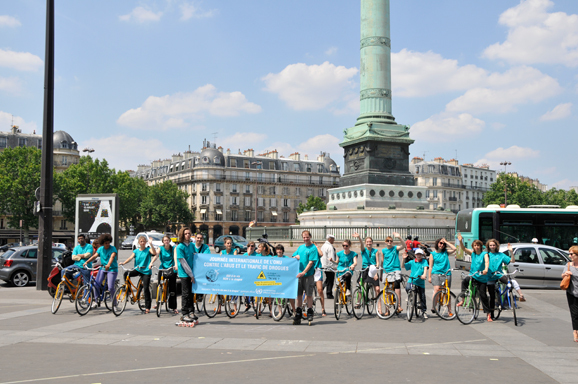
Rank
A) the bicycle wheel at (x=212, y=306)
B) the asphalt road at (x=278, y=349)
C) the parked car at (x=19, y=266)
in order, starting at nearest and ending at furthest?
the asphalt road at (x=278, y=349) < the bicycle wheel at (x=212, y=306) < the parked car at (x=19, y=266)

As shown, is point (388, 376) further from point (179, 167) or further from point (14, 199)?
point (179, 167)

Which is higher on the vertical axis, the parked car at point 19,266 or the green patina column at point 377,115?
the green patina column at point 377,115

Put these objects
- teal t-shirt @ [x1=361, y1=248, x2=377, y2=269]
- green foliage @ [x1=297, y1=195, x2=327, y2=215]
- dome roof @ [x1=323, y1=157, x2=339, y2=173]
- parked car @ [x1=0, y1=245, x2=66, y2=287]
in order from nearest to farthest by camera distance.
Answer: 1. teal t-shirt @ [x1=361, y1=248, x2=377, y2=269]
2. parked car @ [x1=0, y1=245, x2=66, y2=287]
3. green foliage @ [x1=297, y1=195, x2=327, y2=215]
4. dome roof @ [x1=323, y1=157, x2=339, y2=173]

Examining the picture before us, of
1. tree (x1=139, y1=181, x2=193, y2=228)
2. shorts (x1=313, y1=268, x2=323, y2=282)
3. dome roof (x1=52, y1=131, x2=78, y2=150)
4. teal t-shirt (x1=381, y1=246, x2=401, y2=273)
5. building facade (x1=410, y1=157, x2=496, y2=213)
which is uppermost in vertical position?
dome roof (x1=52, y1=131, x2=78, y2=150)

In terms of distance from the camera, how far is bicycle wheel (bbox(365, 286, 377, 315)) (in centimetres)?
1268

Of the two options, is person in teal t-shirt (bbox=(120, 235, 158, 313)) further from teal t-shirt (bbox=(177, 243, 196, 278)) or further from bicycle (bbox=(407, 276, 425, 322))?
bicycle (bbox=(407, 276, 425, 322))

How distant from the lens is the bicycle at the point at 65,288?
12672 millimetres

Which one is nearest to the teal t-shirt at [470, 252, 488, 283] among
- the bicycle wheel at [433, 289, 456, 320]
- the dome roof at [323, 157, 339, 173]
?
the bicycle wheel at [433, 289, 456, 320]

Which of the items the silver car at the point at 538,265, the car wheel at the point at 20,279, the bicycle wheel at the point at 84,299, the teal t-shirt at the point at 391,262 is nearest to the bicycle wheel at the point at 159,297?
the bicycle wheel at the point at 84,299

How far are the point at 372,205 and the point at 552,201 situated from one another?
258 feet

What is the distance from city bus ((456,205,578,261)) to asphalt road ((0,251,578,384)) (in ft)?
43.7

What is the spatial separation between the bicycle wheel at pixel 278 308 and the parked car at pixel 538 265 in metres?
9.76

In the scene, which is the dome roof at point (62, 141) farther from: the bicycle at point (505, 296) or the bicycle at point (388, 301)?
the bicycle at point (505, 296)

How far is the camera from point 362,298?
1252 centimetres
